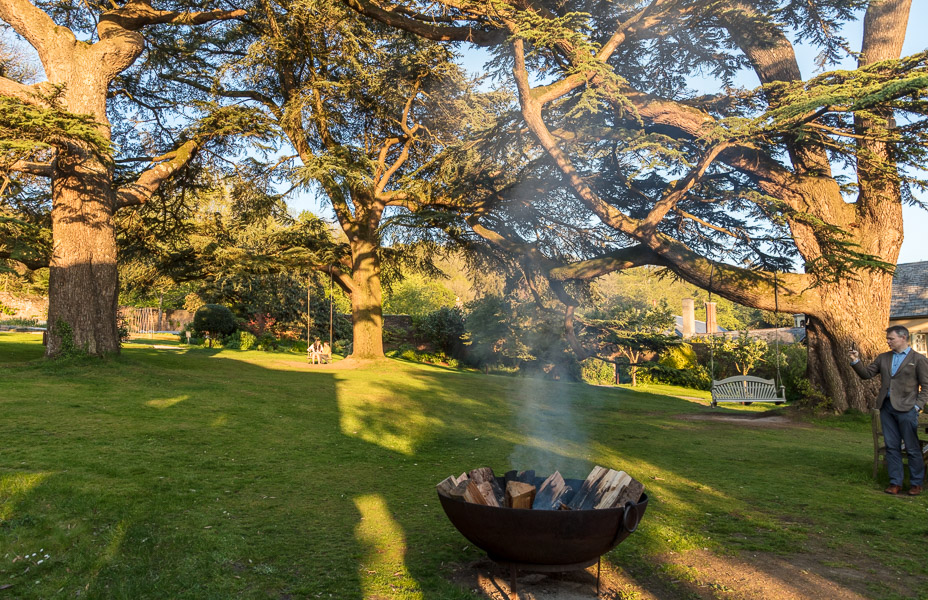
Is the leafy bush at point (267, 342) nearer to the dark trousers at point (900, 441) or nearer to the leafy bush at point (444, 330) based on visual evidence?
the leafy bush at point (444, 330)

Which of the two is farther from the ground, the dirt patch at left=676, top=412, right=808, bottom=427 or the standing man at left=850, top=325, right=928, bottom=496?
the standing man at left=850, top=325, right=928, bottom=496

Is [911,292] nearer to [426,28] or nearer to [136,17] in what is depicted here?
[426,28]

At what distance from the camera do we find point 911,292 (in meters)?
27.5

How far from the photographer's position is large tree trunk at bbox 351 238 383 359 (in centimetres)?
1855

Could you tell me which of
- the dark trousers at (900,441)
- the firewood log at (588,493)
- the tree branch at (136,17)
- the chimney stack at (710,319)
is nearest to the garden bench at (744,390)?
the dark trousers at (900,441)

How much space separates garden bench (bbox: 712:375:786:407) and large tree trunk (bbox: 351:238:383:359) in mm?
9994

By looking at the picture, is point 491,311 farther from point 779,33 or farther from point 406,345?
point 779,33

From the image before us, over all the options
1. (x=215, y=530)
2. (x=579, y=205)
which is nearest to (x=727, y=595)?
(x=215, y=530)

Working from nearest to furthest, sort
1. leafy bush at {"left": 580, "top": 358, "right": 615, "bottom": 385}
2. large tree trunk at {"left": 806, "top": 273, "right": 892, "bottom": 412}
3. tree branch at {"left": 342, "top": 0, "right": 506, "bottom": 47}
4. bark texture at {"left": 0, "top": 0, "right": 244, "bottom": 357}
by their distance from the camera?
1. bark texture at {"left": 0, "top": 0, "right": 244, "bottom": 357}
2. large tree trunk at {"left": 806, "top": 273, "right": 892, "bottom": 412}
3. tree branch at {"left": 342, "top": 0, "right": 506, "bottom": 47}
4. leafy bush at {"left": 580, "top": 358, "right": 615, "bottom": 385}

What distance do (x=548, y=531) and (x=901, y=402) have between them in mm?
4613

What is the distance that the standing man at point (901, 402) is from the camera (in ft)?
19.3

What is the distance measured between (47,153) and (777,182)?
15217mm

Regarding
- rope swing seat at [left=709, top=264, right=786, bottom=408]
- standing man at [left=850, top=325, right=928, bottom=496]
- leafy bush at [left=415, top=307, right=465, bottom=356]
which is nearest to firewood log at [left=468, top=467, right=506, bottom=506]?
standing man at [left=850, top=325, right=928, bottom=496]

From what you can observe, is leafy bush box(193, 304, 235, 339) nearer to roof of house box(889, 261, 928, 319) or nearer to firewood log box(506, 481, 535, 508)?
firewood log box(506, 481, 535, 508)
